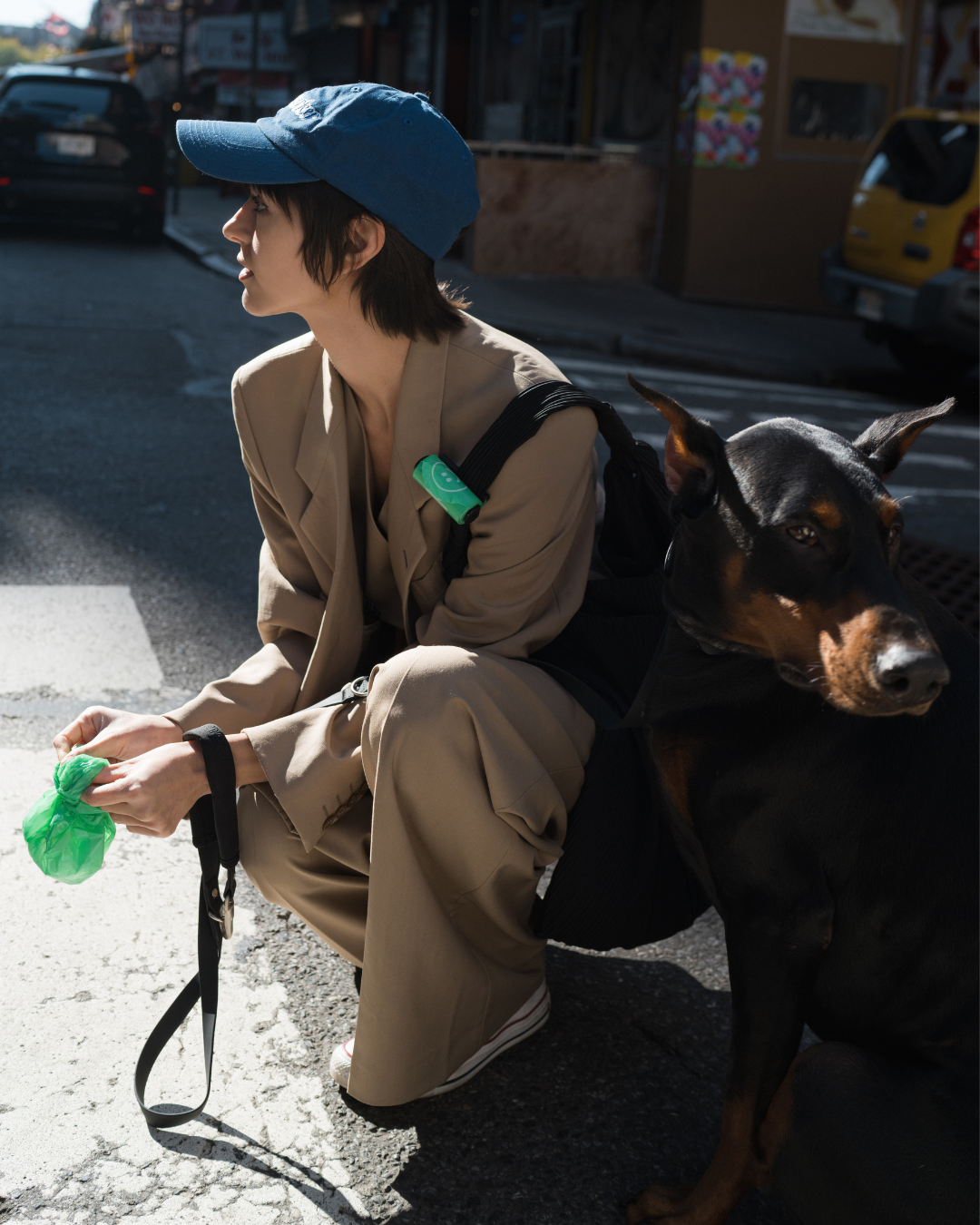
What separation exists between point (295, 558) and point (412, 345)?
0.52 meters

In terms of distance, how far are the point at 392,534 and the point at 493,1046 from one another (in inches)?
38.8

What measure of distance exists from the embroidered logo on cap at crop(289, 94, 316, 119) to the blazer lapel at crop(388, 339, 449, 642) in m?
0.45

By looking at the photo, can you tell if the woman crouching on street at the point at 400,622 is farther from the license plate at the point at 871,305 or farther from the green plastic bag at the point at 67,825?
the license plate at the point at 871,305

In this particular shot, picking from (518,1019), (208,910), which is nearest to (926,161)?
(518,1019)

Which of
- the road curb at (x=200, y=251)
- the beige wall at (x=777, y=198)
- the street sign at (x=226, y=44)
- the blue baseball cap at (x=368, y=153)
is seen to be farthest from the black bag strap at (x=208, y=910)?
the street sign at (x=226, y=44)

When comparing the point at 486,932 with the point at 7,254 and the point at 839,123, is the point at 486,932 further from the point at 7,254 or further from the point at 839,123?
the point at 839,123

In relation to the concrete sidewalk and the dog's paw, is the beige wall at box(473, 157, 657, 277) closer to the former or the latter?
the concrete sidewalk

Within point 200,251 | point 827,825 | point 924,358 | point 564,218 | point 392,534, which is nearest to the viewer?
point 827,825

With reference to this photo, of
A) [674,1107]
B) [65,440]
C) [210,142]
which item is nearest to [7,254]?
[65,440]

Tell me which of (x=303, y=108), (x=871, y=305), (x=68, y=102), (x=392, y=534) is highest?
(x=68, y=102)

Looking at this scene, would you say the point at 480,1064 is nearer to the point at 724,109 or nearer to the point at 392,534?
the point at 392,534

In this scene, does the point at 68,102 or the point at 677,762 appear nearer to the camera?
the point at 677,762

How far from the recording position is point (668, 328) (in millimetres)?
11625

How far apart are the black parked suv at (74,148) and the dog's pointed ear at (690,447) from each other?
13267 mm
